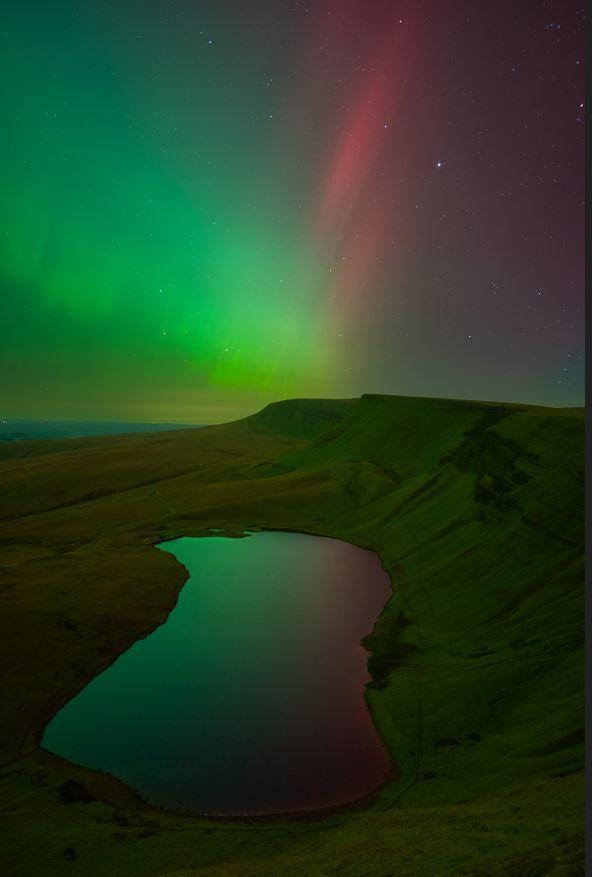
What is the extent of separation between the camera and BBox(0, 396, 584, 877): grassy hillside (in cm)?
2008

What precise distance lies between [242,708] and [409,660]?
1540 centimetres

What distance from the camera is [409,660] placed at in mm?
44156

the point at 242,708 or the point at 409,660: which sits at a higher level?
the point at 409,660

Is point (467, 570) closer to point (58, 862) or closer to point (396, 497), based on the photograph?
point (396, 497)

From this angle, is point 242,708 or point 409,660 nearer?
point 242,708

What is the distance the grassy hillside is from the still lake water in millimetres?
1590

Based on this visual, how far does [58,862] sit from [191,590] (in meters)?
44.2

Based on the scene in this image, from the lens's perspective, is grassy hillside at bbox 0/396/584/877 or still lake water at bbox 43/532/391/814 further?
still lake water at bbox 43/532/391/814

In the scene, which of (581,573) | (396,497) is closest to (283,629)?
(581,573)

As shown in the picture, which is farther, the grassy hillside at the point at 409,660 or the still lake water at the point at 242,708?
the still lake water at the point at 242,708

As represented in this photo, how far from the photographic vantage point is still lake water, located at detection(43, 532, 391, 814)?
29.3 m

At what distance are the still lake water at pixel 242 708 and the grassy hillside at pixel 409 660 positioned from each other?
1.59m

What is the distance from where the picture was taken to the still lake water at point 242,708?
29.3 m

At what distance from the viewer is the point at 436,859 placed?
16375 mm
